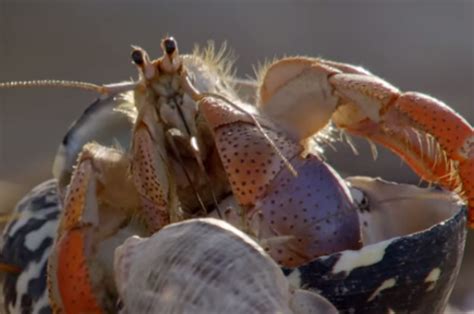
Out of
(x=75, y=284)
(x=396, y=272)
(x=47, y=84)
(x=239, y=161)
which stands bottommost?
(x=75, y=284)

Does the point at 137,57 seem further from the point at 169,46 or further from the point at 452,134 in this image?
the point at 452,134

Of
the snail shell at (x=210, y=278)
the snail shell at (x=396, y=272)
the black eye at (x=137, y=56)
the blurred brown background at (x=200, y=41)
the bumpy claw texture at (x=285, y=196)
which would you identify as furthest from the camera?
the blurred brown background at (x=200, y=41)

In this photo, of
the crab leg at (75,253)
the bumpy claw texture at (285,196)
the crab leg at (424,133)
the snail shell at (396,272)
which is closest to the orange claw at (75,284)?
the crab leg at (75,253)

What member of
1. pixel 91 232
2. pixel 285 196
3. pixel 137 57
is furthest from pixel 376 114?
pixel 91 232

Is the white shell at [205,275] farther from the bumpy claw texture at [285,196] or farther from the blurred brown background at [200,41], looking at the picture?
the blurred brown background at [200,41]

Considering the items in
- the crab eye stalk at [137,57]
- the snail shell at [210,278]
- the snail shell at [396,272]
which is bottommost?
the snail shell at [396,272]

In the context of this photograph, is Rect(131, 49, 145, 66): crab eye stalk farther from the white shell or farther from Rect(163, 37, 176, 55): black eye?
the white shell

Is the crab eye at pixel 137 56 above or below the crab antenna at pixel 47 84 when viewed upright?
above

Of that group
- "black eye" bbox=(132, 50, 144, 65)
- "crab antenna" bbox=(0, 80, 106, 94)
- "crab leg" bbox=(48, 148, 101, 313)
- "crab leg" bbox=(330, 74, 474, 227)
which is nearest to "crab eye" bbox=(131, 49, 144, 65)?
"black eye" bbox=(132, 50, 144, 65)

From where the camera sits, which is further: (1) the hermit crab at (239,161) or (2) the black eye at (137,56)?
(2) the black eye at (137,56)
